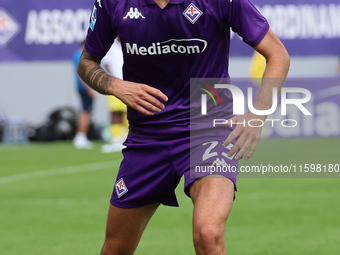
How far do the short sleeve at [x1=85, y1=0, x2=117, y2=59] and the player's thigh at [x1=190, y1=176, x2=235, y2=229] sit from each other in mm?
961

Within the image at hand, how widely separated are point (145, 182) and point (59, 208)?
14.5 ft

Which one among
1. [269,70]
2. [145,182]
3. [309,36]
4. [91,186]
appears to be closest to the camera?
[269,70]

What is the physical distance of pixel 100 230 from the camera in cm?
739

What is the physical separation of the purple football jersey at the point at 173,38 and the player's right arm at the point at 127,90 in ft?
0.40

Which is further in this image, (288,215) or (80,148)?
(80,148)

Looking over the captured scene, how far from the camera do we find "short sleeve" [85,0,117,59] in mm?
4453

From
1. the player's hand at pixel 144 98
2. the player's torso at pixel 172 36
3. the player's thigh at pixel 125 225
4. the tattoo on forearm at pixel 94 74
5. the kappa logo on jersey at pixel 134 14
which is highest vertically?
the kappa logo on jersey at pixel 134 14

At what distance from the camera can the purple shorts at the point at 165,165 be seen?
4328 mm

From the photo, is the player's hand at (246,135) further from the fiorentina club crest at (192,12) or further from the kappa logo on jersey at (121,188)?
the kappa logo on jersey at (121,188)

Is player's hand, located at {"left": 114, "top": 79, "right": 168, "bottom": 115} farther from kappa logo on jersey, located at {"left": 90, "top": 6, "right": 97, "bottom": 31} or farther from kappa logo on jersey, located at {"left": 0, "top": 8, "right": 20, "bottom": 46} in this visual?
kappa logo on jersey, located at {"left": 0, "top": 8, "right": 20, "bottom": 46}

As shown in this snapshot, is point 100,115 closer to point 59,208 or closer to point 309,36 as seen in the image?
point 309,36

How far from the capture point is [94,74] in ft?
15.1

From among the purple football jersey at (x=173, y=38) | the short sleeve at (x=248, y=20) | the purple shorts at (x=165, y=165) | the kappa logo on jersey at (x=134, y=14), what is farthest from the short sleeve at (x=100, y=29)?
the short sleeve at (x=248, y=20)

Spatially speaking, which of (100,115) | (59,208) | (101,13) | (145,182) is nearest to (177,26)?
(101,13)
